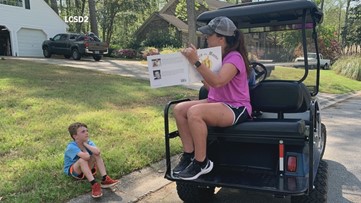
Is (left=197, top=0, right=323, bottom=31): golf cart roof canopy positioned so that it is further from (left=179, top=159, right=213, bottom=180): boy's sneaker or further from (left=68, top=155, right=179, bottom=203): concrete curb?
(left=68, top=155, right=179, bottom=203): concrete curb

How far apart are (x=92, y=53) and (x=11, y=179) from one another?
652 inches

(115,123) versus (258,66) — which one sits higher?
(258,66)

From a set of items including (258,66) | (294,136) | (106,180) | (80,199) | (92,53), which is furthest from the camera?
(92,53)

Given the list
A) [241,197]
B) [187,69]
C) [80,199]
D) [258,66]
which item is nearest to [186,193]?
[241,197]

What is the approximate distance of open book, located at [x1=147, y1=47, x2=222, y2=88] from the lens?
3.03 m

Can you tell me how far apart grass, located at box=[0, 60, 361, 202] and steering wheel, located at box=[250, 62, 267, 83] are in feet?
0.67

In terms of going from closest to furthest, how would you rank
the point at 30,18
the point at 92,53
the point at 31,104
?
1. the point at 31,104
2. the point at 92,53
3. the point at 30,18

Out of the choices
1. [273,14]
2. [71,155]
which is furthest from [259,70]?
[71,155]

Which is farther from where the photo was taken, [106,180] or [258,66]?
[258,66]

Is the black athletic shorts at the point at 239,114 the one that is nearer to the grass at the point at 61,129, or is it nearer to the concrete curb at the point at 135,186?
the concrete curb at the point at 135,186

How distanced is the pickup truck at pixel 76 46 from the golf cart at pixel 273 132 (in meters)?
16.2

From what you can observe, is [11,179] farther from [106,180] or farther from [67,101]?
[67,101]

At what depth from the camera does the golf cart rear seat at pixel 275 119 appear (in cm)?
286

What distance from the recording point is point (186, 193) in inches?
136
